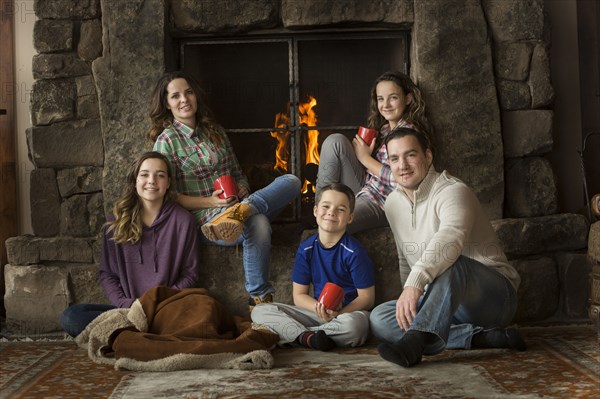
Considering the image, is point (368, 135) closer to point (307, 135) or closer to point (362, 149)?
point (362, 149)

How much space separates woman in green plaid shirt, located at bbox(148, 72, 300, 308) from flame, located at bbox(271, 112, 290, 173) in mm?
416

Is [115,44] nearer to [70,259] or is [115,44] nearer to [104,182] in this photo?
[104,182]

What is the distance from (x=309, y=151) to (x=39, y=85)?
1.45 m

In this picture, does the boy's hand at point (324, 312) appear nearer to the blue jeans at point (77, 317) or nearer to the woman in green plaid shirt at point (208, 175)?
the woman in green plaid shirt at point (208, 175)

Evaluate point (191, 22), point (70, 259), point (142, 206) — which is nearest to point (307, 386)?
point (142, 206)

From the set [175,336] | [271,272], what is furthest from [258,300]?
[175,336]

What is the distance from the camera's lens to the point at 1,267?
469 centimetres

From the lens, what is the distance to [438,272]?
322 cm

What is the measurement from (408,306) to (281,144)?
1.73 metres

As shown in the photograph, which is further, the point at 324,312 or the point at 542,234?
the point at 542,234

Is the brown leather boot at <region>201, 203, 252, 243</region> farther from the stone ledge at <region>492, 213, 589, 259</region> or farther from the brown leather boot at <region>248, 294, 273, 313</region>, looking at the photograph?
the stone ledge at <region>492, 213, 589, 259</region>

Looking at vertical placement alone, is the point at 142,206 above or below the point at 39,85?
below

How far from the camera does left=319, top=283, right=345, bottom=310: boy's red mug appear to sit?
11.5 ft

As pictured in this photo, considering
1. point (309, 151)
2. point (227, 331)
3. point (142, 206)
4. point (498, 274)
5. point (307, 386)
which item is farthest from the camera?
point (309, 151)
